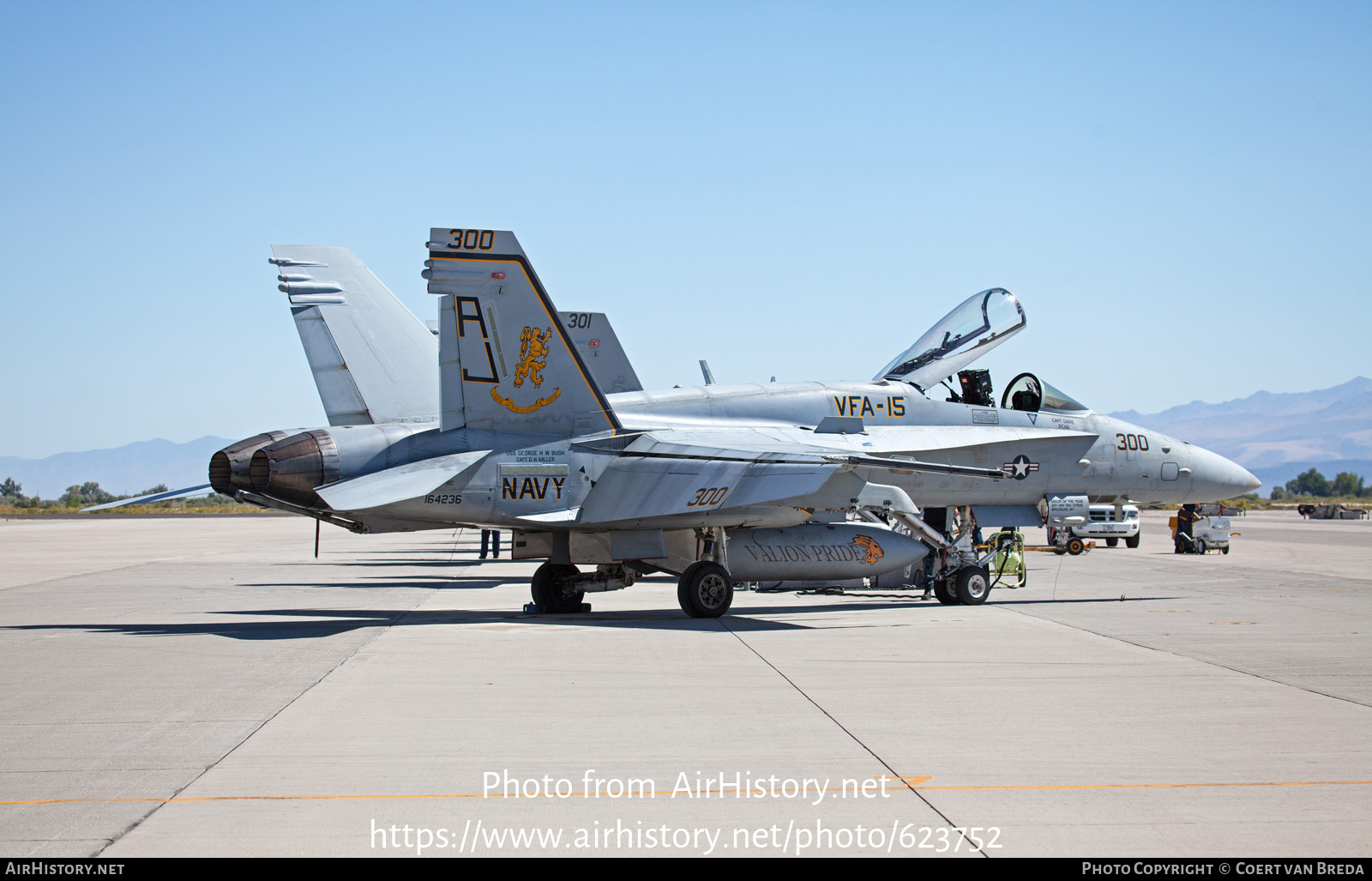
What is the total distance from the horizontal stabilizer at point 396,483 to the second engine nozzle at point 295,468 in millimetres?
177

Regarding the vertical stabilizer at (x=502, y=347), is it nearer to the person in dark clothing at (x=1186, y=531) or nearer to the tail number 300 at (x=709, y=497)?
the tail number 300 at (x=709, y=497)

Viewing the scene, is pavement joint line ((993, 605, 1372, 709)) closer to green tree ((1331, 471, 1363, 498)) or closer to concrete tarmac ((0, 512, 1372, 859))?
concrete tarmac ((0, 512, 1372, 859))

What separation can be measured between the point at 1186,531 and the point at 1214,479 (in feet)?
47.3

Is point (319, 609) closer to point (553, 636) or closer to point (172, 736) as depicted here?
point (553, 636)

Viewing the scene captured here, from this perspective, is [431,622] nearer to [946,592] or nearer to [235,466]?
[235,466]

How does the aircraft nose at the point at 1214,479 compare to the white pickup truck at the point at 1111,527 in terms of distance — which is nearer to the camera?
the aircraft nose at the point at 1214,479

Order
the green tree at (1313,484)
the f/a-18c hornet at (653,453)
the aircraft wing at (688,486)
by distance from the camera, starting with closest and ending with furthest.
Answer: the aircraft wing at (688,486), the f/a-18c hornet at (653,453), the green tree at (1313,484)

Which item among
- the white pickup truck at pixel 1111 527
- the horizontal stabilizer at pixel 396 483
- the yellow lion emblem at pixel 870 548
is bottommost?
the white pickup truck at pixel 1111 527

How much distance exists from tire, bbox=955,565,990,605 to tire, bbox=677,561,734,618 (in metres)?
4.13

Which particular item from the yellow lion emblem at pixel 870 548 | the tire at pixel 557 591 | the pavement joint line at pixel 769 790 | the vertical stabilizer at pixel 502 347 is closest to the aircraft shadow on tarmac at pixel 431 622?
the tire at pixel 557 591

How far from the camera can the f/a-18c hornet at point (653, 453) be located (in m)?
13.0

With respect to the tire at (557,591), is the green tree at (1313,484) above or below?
below

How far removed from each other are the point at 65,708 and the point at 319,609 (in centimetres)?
735

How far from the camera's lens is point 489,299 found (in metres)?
13.1
